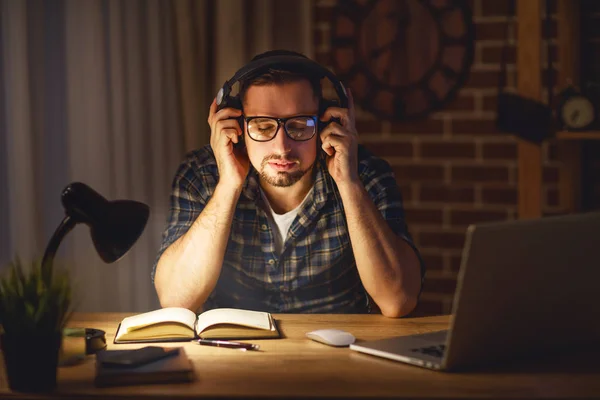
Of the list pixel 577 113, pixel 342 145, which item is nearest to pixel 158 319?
pixel 342 145

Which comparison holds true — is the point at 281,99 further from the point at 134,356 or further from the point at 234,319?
the point at 134,356

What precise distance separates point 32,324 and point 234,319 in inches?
17.2

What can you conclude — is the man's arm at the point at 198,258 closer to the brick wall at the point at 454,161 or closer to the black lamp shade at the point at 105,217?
the black lamp shade at the point at 105,217

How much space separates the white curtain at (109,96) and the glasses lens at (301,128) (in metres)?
1.19

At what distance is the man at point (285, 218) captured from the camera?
196 centimetres

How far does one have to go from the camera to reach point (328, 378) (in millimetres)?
1310

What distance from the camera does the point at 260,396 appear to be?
4.03 ft

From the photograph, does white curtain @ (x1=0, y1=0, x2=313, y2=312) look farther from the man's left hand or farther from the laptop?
the laptop

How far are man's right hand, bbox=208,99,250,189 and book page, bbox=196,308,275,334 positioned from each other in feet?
1.55

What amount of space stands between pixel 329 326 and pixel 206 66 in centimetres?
169

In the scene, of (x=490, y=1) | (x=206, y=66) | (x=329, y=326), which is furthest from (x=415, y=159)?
(x=329, y=326)

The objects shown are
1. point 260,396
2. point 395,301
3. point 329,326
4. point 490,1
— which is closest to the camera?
point 260,396

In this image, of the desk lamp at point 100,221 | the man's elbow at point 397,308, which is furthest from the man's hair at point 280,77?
the desk lamp at point 100,221

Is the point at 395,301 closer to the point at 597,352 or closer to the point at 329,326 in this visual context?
the point at 329,326
